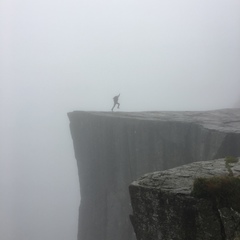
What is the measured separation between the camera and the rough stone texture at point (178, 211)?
26.1 ft

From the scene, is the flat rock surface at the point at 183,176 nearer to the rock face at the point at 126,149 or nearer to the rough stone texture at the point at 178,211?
the rough stone texture at the point at 178,211

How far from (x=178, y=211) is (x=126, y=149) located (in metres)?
19.9

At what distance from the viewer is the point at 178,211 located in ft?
27.8

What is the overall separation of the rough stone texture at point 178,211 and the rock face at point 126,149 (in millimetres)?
10159

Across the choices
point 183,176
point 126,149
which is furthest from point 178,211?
point 126,149

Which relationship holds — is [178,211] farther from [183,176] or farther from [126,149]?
[126,149]

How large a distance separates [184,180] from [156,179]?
0.81 meters

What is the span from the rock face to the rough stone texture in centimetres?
1016

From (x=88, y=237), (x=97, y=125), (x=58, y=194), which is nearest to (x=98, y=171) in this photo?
(x=97, y=125)

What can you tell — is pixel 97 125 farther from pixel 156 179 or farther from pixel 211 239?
pixel 211 239

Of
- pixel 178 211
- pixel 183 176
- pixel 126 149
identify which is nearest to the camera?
pixel 178 211

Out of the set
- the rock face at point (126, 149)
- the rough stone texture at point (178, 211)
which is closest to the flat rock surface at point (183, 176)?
the rough stone texture at point (178, 211)

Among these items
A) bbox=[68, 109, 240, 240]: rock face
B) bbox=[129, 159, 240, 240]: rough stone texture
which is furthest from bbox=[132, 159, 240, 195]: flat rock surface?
bbox=[68, 109, 240, 240]: rock face

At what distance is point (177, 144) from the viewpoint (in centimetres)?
2358
